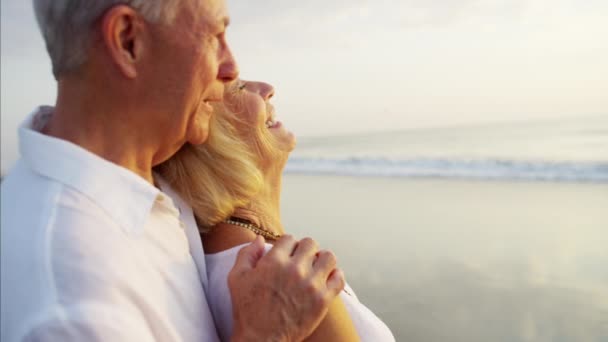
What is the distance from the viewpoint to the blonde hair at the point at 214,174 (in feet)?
5.08

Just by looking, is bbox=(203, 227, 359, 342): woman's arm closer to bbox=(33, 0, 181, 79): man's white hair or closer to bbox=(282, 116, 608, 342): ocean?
bbox=(33, 0, 181, 79): man's white hair

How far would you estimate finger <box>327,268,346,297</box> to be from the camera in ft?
3.94

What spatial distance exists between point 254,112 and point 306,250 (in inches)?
26.1

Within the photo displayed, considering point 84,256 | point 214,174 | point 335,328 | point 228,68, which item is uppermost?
point 228,68

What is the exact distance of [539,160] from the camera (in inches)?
479

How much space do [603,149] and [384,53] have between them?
599 cm

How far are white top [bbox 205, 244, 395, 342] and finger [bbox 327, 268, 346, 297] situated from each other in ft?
0.80

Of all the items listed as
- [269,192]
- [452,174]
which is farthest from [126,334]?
[452,174]

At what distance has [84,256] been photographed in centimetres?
87

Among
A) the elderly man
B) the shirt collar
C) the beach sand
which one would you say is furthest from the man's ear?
the beach sand

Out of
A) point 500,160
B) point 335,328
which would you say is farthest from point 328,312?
point 500,160

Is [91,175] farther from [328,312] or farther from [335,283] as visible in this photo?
[328,312]

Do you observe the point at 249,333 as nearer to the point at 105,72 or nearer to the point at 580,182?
the point at 105,72

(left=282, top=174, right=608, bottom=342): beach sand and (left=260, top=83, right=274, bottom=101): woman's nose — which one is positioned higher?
(left=260, top=83, right=274, bottom=101): woman's nose
